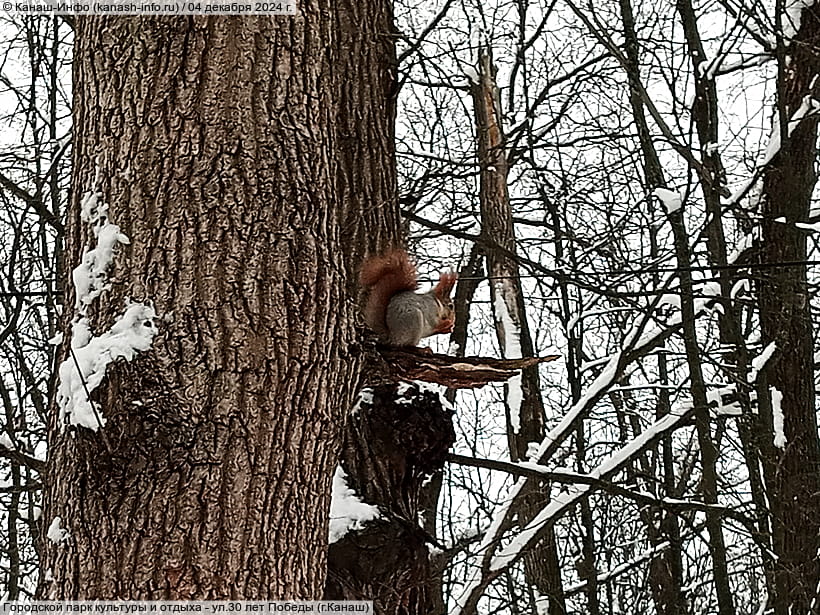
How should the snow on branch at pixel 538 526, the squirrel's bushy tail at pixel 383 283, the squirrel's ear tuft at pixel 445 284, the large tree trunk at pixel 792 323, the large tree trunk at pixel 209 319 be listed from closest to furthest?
the large tree trunk at pixel 209 319, the squirrel's bushy tail at pixel 383 283, the squirrel's ear tuft at pixel 445 284, the snow on branch at pixel 538 526, the large tree trunk at pixel 792 323

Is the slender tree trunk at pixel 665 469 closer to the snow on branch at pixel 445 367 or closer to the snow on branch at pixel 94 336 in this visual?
the snow on branch at pixel 445 367

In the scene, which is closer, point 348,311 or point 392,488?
point 348,311

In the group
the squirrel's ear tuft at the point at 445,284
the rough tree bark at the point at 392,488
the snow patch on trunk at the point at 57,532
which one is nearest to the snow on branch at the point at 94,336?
the snow patch on trunk at the point at 57,532

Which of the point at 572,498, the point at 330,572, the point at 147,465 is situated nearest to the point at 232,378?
the point at 147,465

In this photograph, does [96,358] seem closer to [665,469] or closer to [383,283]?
[383,283]

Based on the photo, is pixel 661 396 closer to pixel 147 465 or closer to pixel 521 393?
pixel 521 393

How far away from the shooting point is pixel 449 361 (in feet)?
8.30

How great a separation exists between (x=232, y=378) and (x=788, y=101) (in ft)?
15.2

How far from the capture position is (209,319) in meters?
1.88

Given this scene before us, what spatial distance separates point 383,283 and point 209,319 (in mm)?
1293

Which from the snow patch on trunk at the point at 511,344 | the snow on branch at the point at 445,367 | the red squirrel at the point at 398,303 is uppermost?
the snow patch on trunk at the point at 511,344

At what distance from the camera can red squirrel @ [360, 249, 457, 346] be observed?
3012 mm

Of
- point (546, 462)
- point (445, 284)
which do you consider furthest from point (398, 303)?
point (546, 462)

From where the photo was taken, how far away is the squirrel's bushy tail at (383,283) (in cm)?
309
